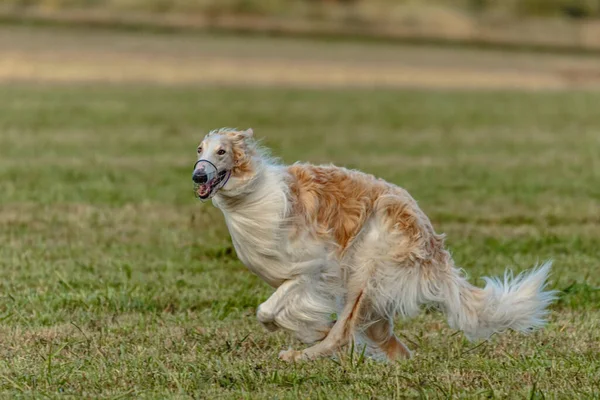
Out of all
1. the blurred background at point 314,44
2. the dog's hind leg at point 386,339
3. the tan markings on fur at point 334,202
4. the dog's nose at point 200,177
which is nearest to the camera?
the dog's nose at point 200,177

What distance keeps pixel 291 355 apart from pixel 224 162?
1.29m

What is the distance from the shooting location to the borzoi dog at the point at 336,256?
7301 millimetres

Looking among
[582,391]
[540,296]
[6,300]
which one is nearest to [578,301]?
[540,296]

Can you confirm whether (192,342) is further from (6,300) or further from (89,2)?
(89,2)

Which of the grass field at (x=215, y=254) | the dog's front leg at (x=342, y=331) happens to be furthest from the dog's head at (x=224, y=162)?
the dog's front leg at (x=342, y=331)

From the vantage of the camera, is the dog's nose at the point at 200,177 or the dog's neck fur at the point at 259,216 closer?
the dog's nose at the point at 200,177

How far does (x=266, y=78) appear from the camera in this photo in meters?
46.8

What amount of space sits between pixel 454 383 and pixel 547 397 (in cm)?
56

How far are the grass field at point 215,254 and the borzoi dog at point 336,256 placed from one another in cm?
27

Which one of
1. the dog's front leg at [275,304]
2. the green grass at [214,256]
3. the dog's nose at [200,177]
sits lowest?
the green grass at [214,256]

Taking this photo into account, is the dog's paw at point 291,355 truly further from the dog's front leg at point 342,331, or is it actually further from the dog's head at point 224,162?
the dog's head at point 224,162

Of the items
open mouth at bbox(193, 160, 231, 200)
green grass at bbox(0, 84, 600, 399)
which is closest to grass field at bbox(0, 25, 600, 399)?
green grass at bbox(0, 84, 600, 399)

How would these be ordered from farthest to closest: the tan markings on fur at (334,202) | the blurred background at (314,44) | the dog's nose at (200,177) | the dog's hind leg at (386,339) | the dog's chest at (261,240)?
the blurred background at (314,44)
the dog's hind leg at (386,339)
the tan markings on fur at (334,202)
the dog's chest at (261,240)
the dog's nose at (200,177)

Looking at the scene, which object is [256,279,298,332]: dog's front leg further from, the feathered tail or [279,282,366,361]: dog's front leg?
the feathered tail
